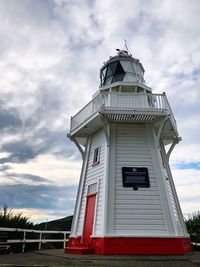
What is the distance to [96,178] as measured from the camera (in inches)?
421

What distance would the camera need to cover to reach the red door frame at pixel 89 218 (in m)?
10.1

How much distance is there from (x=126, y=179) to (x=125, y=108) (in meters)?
2.71

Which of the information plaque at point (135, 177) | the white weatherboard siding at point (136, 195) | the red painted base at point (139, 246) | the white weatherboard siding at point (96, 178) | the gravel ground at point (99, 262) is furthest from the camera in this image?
the information plaque at point (135, 177)

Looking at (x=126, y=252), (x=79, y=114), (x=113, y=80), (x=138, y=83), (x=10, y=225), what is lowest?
(x=126, y=252)

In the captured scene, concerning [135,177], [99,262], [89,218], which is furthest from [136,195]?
[99,262]

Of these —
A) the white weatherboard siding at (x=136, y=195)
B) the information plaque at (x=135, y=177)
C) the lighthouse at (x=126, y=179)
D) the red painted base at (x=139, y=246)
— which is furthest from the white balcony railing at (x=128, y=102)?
the red painted base at (x=139, y=246)

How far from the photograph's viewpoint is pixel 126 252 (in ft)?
28.1

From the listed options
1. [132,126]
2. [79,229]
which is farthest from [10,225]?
[132,126]

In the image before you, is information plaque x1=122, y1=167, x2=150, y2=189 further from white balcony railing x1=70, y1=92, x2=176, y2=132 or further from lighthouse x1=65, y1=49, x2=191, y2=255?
white balcony railing x1=70, y1=92, x2=176, y2=132

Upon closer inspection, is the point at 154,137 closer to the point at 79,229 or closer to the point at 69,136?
the point at 69,136

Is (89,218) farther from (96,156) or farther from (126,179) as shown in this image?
(96,156)

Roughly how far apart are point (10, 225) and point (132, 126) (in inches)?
256

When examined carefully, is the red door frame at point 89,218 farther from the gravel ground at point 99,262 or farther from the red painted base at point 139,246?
the gravel ground at point 99,262

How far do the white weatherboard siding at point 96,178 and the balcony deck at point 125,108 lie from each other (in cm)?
70
